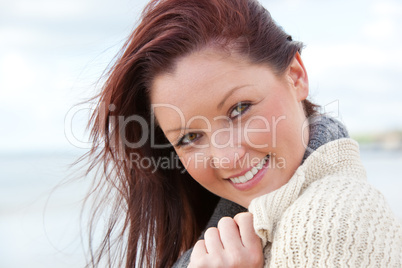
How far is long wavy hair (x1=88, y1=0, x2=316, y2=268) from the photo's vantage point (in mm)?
1725

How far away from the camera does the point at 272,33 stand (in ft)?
5.96

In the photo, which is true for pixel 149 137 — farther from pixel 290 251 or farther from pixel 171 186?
pixel 290 251

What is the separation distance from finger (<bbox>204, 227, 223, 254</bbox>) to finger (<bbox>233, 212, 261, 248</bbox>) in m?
0.08

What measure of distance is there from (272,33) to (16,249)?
15.5 ft

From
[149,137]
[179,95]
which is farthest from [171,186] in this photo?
[179,95]

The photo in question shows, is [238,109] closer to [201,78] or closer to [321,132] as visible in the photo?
[201,78]

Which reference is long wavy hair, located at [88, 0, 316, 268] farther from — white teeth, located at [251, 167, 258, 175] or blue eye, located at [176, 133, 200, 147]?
white teeth, located at [251, 167, 258, 175]

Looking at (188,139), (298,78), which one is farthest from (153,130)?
(298,78)

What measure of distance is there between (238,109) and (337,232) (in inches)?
22.8

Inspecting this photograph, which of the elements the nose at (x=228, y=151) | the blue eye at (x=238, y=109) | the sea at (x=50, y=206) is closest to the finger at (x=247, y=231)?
the nose at (x=228, y=151)

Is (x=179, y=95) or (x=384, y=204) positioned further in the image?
(x=179, y=95)

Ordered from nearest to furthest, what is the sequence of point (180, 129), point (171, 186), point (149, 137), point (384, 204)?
point (384, 204) → point (180, 129) → point (149, 137) → point (171, 186)

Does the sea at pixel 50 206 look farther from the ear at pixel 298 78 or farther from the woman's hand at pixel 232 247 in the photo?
the ear at pixel 298 78

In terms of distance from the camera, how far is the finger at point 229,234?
4.65 ft
